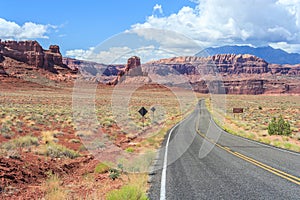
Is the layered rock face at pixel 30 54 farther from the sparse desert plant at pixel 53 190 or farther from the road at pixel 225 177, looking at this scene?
the sparse desert plant at pixel 53 190

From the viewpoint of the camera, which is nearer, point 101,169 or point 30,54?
point 101,169

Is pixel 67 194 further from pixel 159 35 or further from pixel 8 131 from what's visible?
pixel 8 131

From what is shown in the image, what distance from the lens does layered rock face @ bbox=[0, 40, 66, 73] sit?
143875 mm

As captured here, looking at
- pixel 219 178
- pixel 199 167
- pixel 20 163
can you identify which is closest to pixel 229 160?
pixel 199 167

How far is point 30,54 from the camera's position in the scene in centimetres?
14738

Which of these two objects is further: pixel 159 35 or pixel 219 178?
pixel 159 35

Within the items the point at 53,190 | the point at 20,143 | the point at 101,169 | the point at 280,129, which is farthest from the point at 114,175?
the point at 280,129

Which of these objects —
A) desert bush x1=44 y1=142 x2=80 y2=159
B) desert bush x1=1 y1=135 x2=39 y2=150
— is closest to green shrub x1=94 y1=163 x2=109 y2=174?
desert bush x1=44 y1=142 x2=80 y2=159

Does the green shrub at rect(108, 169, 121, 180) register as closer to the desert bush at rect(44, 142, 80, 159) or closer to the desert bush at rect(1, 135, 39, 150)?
the desert bush at rect(44, 142, 80, 159)

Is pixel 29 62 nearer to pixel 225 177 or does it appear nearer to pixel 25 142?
pixel 25 142

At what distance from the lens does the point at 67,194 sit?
774cm

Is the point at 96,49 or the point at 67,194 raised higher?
the point at 96,49

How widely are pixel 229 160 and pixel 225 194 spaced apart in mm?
5174

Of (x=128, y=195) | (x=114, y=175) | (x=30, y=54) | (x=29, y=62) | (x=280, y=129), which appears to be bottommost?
(x=280, y=129)
